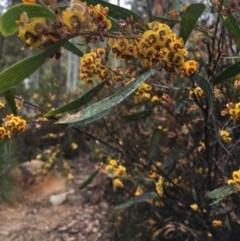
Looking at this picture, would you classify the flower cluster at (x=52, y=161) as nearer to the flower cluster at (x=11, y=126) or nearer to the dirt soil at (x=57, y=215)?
the dirt soil at (x=57, y=215)

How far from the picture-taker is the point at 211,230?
144 centimetres

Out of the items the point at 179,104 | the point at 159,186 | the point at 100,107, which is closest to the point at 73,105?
the point at 100,107

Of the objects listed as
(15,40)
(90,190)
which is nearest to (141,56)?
(90,190)

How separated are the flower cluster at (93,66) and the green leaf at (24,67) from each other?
351 mm

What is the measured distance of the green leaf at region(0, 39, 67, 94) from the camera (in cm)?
61

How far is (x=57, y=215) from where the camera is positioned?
2951 millimetres

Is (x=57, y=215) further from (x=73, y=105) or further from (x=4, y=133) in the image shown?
(x=73, y=105)

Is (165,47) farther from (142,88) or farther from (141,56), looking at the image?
(142,88)

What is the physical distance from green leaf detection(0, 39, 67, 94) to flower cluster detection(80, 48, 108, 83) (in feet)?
1.15

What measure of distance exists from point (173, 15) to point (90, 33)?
1.35 meters

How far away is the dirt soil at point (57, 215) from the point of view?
8.29ft

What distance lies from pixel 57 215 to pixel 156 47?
2423 mm

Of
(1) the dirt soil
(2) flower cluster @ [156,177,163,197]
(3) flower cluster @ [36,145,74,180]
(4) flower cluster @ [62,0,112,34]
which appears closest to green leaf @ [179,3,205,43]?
(4) flower cluster @ [62,0,112,34]

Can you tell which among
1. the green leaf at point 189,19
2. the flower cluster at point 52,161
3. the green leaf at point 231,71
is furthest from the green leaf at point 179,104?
the flower cluster at point 52,161
